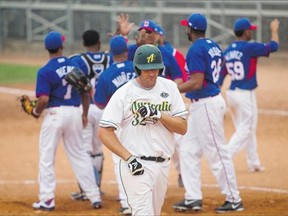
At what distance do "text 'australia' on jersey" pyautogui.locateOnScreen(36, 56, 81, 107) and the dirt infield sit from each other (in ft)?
4.68

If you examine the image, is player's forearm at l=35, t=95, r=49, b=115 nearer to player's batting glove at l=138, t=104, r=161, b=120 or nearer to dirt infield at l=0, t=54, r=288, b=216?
dirt infield at l=0, t=54, r=288, b=216

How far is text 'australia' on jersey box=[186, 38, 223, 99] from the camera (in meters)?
10.9

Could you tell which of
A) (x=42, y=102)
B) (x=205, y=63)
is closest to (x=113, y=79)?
(x=42, y=102)

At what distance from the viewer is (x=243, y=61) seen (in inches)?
538

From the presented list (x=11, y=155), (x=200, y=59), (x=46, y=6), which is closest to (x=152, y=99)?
(x=200, y=59)

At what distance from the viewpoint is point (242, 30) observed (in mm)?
13703

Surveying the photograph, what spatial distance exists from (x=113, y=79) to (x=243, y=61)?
10.8 feet

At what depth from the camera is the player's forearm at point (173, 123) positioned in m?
8.34

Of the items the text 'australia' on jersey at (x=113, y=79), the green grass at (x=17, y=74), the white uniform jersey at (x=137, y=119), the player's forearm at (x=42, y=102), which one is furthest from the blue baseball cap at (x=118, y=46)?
the green grass at (x=17, y=74)

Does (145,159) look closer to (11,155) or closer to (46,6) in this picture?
(11,155)

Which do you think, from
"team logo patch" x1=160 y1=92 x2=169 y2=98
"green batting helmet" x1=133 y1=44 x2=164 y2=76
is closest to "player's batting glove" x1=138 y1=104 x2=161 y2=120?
"team logo patch" x1=160 y1=92 x2=169 y2=98

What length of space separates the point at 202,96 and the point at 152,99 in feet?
8.96

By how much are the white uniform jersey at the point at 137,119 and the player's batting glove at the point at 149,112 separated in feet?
0.46

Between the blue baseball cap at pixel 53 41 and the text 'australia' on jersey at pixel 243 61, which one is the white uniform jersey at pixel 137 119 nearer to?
the blue baseball cap at pixel 53 41
